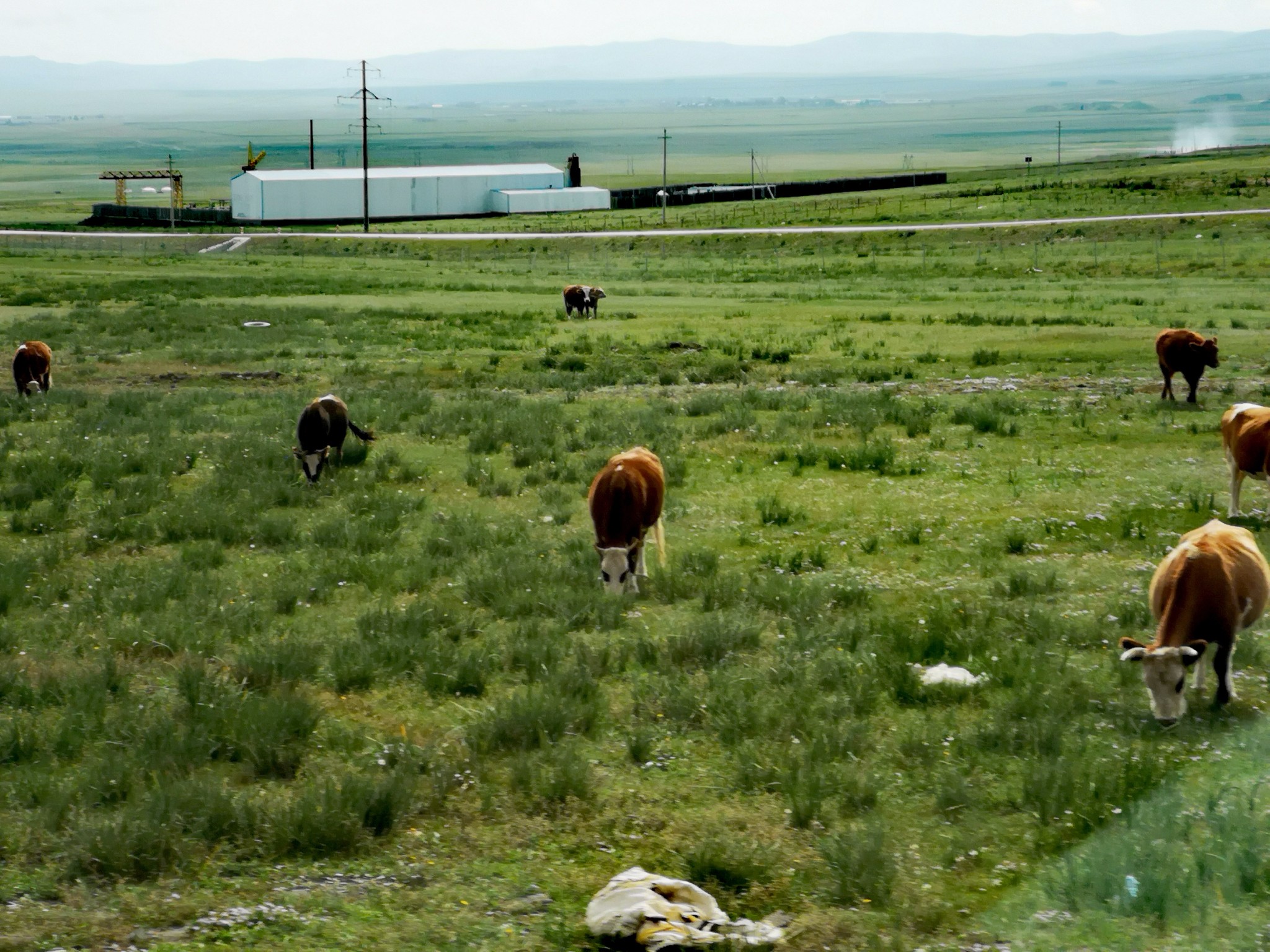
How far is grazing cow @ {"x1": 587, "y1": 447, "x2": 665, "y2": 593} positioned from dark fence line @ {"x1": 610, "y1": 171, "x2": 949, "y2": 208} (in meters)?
118

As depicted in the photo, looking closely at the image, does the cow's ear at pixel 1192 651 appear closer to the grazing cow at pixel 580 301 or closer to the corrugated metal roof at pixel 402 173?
the grazing cow at pixel 580 301

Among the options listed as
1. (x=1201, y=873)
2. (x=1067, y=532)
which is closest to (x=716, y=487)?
(x=1067, y=532)

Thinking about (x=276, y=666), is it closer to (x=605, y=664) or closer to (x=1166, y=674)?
(x=605, y=664)

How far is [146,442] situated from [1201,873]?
21.0 m

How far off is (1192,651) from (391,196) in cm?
12572

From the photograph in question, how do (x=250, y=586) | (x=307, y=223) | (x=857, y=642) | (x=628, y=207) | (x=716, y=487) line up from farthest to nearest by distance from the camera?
(x=628, y=207) < (x=307, y=223) < (x=716, y=487) < (x=250, y=586) < (x=857, y=642)

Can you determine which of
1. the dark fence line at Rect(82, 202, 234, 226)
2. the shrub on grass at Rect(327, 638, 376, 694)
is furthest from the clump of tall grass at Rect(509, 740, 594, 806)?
the dark fence line at Rect(82, 202, 234, 226)

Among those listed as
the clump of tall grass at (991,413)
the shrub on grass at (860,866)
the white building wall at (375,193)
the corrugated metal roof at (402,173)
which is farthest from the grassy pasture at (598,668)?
the corrugated metal roof at (402,173)

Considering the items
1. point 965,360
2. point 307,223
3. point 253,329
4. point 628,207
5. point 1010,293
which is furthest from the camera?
point 628,207

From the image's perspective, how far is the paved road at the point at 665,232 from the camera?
78.4 meters

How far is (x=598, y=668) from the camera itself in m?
13.2

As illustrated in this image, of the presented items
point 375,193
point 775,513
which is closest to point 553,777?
point 775,513

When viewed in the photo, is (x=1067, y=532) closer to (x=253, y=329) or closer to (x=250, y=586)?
(x=250, y=586)

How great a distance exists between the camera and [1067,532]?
18359 mm
